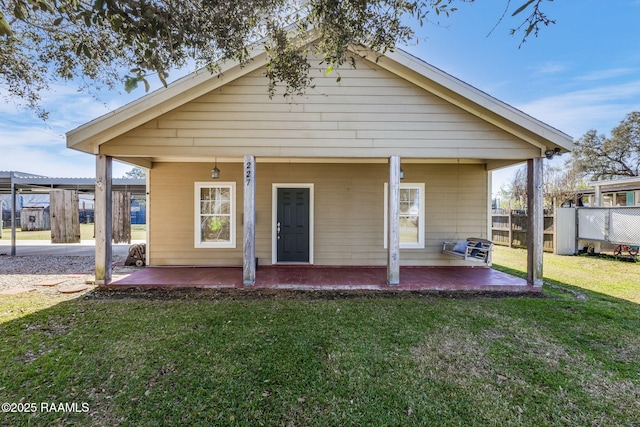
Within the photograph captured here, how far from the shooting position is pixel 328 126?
208 inches

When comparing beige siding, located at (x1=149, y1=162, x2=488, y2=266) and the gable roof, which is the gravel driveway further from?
the gable roof

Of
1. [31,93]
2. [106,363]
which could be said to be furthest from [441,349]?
[31,93]

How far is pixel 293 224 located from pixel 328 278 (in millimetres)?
1887

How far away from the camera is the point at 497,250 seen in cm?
1083

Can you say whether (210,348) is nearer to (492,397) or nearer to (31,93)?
(492,397)

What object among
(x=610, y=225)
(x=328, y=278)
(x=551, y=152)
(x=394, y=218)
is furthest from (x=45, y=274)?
(x=610, y=225)

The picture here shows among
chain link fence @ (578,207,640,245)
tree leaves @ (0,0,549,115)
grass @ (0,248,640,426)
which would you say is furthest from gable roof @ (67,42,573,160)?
chain link fence @ (578,207,640,245)

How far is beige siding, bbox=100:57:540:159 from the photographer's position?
5.22 meters

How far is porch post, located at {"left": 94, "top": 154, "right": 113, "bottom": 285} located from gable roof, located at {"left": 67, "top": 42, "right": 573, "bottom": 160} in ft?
1.05

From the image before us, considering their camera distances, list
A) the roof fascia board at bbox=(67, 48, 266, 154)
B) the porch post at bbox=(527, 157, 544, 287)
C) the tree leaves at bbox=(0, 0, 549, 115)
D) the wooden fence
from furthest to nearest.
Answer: the wooden fence, the porch post at bbox=(527, 157, 544, 287), the roof fascia board at bbox=(67, 48, 266, 154), the tree leaves at bbox=(0, 0, 549, 115)

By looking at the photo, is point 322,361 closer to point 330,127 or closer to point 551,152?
point 330,127

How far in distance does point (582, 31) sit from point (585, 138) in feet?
64.6

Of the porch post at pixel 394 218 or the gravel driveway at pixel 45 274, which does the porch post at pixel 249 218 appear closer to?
the porch post at pixel 394 218

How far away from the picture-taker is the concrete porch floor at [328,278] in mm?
5441
